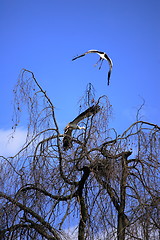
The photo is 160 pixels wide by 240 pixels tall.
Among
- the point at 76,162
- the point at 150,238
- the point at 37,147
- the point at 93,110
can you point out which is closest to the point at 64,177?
the point at 76,162

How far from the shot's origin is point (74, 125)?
11.6 feet

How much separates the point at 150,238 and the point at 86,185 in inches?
→ 27.7

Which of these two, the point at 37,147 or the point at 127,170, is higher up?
the point at 37,147

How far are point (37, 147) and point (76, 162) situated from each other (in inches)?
15.8

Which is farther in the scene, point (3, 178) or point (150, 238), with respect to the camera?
point (3, 178)

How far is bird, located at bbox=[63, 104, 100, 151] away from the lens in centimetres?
332

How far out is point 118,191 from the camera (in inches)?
125

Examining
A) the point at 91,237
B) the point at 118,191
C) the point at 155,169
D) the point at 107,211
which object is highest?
the point at 155,169

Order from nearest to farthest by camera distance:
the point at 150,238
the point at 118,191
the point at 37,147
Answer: the point at 150,238 < the point at 118,191 < the point at 37,147

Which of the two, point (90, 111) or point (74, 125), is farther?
point (74, 125)

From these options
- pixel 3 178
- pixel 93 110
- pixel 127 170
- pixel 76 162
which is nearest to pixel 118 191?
pixel 127 170

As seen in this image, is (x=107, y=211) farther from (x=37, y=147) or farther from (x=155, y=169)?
(x=37, y=147)

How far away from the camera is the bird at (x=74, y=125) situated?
10.9ft

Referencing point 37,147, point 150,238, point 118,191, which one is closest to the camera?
point 150,238
